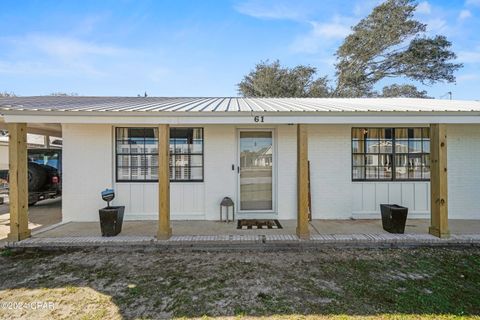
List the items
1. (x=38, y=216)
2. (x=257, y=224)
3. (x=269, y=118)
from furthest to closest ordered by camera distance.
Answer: (x=38, y=216) < (x=257, y=224) < (x=269, y=118)

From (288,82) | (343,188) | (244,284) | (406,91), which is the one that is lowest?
(244,284)

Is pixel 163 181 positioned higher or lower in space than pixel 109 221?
higher

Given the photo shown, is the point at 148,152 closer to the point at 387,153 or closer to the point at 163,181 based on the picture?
the point at 163,181

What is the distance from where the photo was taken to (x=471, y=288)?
3285 mm

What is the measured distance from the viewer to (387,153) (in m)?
6.52

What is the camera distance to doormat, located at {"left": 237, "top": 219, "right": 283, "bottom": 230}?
5652mm

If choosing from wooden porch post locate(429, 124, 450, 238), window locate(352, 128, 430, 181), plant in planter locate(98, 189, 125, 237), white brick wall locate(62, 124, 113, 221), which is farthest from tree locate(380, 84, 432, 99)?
plant in planter locate(98, 189, 125, 237)

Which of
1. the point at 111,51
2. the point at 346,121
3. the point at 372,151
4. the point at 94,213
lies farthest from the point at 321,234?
the point at 111,51

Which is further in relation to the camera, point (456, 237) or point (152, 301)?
point (456, 237)

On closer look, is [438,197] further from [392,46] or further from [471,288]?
[392,46]

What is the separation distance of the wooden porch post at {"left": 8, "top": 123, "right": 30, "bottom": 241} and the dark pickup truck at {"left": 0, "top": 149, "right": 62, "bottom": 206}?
387 cm

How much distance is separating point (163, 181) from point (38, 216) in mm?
4656

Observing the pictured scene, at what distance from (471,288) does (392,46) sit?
712 inches

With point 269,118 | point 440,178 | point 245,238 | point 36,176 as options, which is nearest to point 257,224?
point 245,238
